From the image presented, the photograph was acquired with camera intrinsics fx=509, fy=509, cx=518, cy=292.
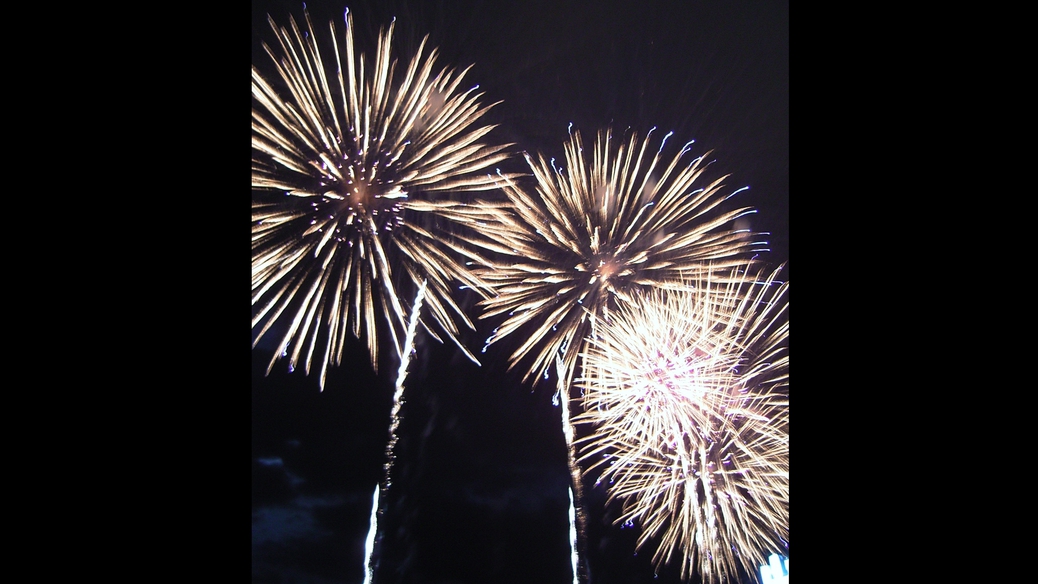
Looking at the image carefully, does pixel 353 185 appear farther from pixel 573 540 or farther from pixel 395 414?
pixel 573 540

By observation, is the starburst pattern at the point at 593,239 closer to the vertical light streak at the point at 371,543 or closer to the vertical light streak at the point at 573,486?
the vertical light streak at the point at 573,486

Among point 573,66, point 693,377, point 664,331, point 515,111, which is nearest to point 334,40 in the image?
point 515,111

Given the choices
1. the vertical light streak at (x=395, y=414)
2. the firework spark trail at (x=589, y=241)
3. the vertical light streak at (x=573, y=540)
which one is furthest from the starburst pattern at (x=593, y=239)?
the vertical light streak at (x=573, y=540)

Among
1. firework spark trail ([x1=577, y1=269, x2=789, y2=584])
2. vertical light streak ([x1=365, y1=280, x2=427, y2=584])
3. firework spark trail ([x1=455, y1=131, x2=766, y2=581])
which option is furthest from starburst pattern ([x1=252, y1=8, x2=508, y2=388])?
firework spark trail ([x1=577, y1=269, x2=789, y2=584])

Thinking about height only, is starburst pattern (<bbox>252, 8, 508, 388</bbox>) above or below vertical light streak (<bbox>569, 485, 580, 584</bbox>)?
above

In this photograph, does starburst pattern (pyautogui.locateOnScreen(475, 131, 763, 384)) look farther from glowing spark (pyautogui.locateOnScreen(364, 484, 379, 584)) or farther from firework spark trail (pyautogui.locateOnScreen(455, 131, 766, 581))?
glowing spark (pyautogui.locateOnScreen(364, 484, 379, 584))
